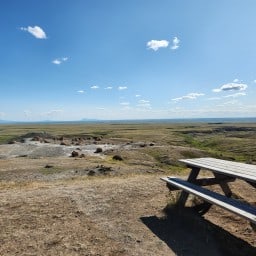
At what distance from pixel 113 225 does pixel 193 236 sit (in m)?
1.95

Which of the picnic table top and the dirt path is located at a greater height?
the picnic table top

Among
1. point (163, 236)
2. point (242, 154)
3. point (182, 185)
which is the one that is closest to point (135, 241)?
point (163, 236)

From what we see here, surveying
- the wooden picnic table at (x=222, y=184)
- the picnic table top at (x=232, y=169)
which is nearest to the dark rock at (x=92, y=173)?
the wooden picnic table at (x=222, y=184)

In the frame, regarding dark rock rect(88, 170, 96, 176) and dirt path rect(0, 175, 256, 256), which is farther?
dark rock rect(88, 170, 96, 176)

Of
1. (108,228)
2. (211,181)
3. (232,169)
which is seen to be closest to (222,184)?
(211,181)

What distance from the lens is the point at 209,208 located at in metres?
9.45

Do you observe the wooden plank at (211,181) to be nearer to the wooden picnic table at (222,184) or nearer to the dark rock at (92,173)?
the wooden picnic table at (222,184)

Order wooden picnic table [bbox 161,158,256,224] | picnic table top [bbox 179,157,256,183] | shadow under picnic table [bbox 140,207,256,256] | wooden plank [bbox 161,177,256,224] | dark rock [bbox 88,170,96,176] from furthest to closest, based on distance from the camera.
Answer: dark rock [bbox 88,170,96,176] → picnic table top [bbox 179,157,256,183] → wooden picnic table [bbox 161,158,256,224] → shadow under picnic table [bbox 140,207,256,256] → wooden plank [bbox 161,177,256,224]

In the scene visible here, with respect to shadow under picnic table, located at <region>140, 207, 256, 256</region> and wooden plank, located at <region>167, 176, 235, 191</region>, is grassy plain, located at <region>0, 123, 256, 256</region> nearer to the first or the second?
shadow under picnic table, located at <region>140, 207, 256, 256</region>

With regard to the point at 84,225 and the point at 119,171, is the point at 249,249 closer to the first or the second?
the point at 84,225

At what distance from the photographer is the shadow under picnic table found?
689 centimetres

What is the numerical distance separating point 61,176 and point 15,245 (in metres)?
14.8

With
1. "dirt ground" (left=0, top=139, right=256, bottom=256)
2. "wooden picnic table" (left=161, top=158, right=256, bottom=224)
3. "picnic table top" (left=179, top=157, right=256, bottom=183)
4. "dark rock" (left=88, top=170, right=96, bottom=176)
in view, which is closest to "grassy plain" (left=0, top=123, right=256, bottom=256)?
"dirt ground" (left=0, top=139, right=256, bottom=256)

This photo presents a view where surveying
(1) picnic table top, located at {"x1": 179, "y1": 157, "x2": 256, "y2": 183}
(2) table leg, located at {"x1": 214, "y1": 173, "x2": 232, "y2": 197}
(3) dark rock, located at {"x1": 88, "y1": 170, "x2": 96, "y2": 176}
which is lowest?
(3) dark rock, located at {"x1": 88, "y1": 170, "x2": 96, "y2": 176}
